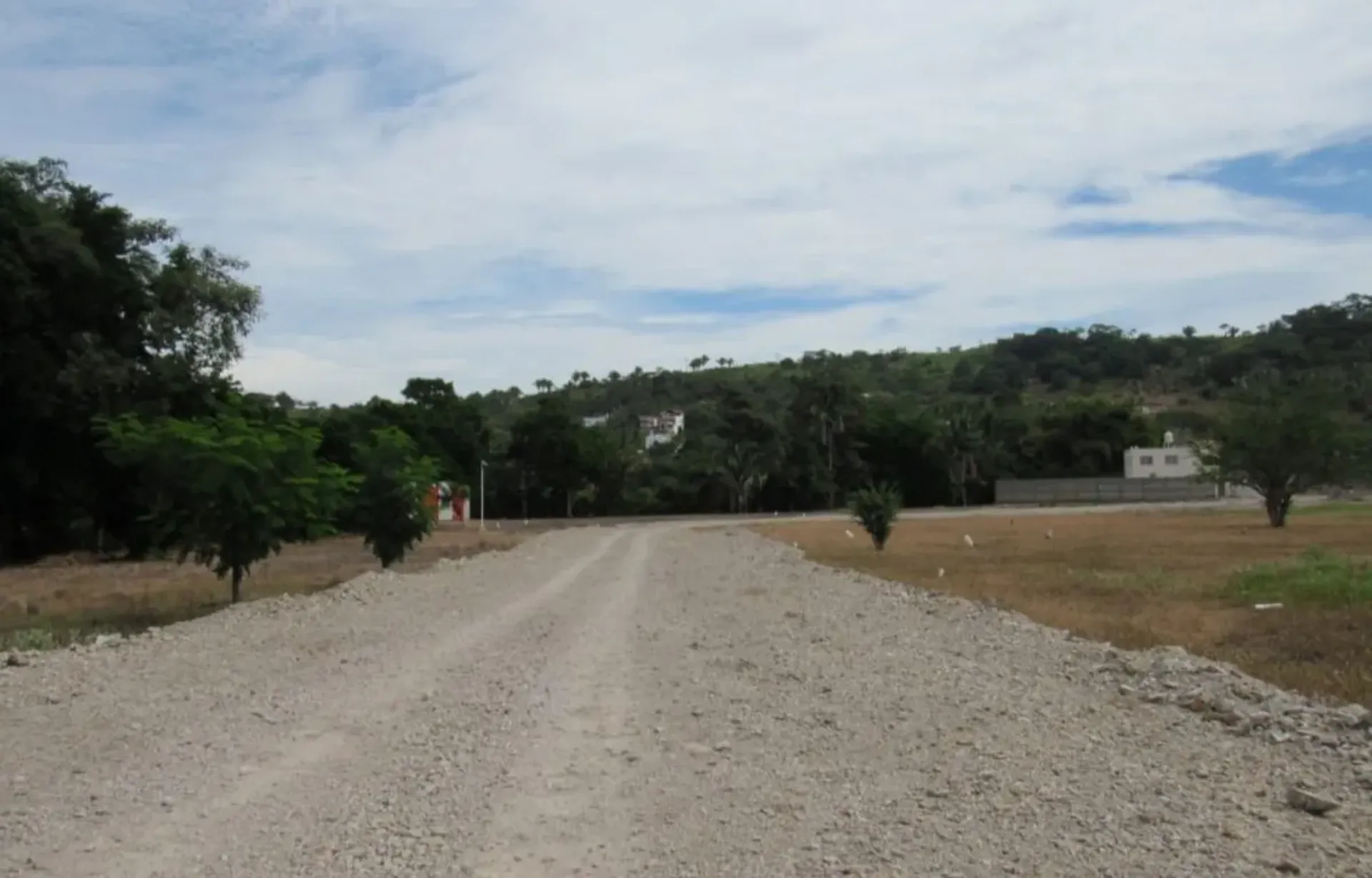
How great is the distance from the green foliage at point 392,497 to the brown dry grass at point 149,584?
4.20ft

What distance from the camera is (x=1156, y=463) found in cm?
10769

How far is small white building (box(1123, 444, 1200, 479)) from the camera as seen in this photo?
4205 inches

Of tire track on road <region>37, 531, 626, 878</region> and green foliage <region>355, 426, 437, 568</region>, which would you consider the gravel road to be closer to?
tire track on road <region>37, 531, 626, 878</region>

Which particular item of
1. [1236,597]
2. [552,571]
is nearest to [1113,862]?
[1236,597]

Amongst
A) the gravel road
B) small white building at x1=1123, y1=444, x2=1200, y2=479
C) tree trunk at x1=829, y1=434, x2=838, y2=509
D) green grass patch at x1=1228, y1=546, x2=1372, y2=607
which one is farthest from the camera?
small white building at x1=1123, y1=444, x2=1200, y2=479

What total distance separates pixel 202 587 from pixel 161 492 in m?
8.83

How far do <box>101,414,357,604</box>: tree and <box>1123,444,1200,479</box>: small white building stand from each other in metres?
92.1

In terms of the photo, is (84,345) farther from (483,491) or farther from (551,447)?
(551,447)

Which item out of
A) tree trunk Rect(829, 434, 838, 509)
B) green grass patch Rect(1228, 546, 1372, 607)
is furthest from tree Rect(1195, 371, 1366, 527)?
tree trunk Rect(829, 434, 838, 509)

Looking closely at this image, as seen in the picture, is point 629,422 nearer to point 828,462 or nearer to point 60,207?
point 828,462

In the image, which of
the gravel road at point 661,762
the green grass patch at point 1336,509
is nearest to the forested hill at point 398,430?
the green grass patch at point 1336,509

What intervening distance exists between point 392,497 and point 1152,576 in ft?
64.3

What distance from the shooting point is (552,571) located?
1291 inches

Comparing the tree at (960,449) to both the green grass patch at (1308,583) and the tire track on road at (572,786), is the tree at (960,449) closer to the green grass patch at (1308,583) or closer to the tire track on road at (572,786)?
the green grass patch at (1308,583)
